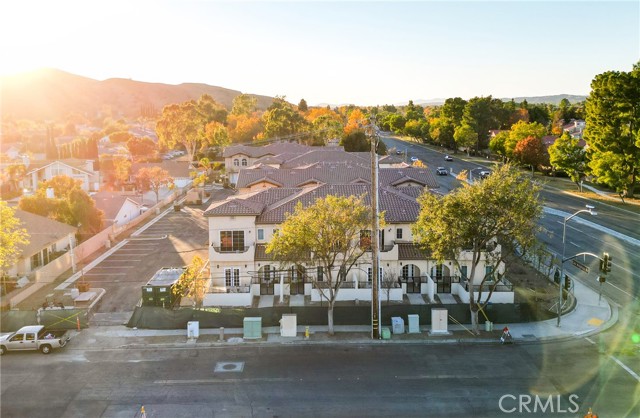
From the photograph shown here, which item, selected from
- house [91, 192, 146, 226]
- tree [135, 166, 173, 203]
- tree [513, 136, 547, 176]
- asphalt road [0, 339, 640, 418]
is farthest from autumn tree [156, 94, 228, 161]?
asphalt road [0, 339, 640, 418]

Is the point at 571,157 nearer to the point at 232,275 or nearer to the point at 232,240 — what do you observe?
the point at 232,240

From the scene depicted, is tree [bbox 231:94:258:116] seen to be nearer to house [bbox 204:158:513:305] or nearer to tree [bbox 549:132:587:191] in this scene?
tree [bbox 549:132:587:191]

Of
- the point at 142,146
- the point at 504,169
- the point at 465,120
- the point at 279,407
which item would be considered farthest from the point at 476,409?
the point at 142,146

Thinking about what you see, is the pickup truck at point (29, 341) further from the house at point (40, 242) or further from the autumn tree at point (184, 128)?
the autumn tree at point (184, 128)

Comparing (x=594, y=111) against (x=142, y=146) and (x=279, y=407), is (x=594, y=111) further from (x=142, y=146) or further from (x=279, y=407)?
(x=142, y=146)

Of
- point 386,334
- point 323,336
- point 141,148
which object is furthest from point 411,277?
point 141,148

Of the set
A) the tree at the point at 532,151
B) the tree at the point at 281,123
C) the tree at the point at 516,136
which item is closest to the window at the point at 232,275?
the tree at the point at 532,151
